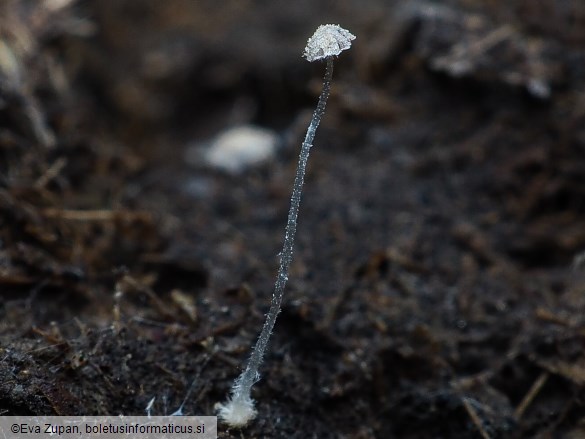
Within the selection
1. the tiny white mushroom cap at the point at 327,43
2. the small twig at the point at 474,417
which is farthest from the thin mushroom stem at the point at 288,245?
the small twig at the point at 474,417

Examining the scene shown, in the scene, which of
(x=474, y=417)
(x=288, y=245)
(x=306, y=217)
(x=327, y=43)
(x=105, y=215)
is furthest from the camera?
(x=306, y=217)

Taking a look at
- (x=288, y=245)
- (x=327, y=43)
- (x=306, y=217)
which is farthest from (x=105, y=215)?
(x=327, y=43)

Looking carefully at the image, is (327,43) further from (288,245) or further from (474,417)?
(474,417)

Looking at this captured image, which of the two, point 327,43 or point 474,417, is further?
point 474,417

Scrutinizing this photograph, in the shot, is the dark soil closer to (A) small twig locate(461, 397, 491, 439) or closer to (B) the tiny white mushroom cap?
(A) small twig locate(461, 397, 491, 439)

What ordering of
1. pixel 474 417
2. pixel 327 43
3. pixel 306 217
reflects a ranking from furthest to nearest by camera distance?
pixel 306 217
pixel 474 417
pixel 327 43

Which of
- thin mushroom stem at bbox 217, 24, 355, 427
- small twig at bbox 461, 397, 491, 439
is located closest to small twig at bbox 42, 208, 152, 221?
thin mushroom stem at bbox 217, 24, 355, 427

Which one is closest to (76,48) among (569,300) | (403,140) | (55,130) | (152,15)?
(152,15)
